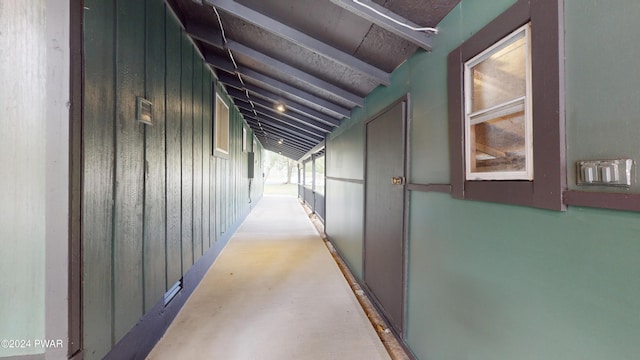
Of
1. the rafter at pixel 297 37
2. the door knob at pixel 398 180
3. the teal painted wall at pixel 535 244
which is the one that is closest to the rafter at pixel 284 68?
the rafter at pixel 297 37

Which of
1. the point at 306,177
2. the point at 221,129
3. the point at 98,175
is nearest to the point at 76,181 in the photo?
the point at 98,175

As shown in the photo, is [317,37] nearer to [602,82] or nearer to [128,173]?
[128,173]

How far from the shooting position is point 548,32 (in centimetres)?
97

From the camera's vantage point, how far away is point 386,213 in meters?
2.57

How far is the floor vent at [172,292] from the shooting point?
2.37 meters

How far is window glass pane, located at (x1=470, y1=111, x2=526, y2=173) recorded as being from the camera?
117 cm

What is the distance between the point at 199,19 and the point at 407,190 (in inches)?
105

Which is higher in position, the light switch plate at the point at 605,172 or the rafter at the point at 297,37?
the rafter at the point at 297,37

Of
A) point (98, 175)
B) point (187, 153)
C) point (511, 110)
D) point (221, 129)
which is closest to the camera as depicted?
point (511, 110)

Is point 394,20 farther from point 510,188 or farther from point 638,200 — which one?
point 638,200

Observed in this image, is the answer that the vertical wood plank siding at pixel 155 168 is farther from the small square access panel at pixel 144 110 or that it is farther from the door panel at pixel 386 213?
the door panel at pixel 386 213

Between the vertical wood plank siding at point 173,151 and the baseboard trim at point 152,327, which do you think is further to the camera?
the vertical wood plank siding at point 173,151

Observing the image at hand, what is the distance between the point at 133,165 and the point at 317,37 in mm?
1773

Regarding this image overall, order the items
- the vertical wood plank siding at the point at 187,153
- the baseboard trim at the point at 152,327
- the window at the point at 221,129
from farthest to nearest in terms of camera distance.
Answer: the window at the point at 221,129
the vertical wood plank siding at the point at 187,153
the baseboard trim at the point at 152,327
